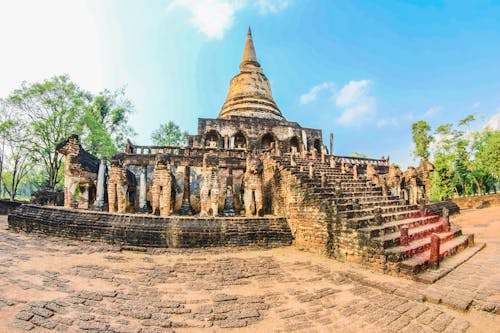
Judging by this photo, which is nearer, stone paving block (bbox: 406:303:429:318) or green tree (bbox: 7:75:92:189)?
stone paving block (bbox: 406:303:429:318)

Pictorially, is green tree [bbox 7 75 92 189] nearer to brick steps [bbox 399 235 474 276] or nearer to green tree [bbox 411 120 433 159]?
brick steps [bbox 399 235 474 276]

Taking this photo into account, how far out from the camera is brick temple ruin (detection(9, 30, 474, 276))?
7.15 meters

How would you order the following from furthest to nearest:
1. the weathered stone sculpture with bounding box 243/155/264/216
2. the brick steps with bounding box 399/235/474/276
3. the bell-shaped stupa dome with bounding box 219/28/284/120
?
the bell-shaped stupa dome with bounding box 219/28/284/120 < the weathered stone sculpture with bounding box 243/155/264/216 < the brick steps with bounding box 399/235/474/276

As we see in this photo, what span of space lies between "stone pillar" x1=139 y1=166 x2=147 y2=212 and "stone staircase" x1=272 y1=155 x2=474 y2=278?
22.2 ft

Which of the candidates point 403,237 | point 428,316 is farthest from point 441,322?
point 403,237

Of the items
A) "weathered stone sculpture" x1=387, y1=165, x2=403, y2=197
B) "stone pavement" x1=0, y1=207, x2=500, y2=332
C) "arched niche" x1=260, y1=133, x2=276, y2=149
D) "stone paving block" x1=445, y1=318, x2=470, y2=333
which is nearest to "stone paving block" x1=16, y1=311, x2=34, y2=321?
"stone pavement" x1=0, y1=207, x2=500, y2=332

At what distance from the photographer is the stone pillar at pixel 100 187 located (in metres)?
11.0

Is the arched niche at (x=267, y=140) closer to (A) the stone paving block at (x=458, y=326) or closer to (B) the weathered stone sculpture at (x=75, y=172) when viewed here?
(B) the weathered stone sculpture at (x=75, y=172)

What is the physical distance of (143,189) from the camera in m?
12.1

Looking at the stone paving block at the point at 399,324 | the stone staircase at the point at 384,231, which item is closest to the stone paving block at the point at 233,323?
the stone paving block at the point at 399,324

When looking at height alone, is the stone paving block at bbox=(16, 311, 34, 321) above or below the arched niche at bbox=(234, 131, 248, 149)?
below

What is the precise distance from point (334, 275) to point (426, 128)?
32207 mm

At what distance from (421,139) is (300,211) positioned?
29229 millimetres

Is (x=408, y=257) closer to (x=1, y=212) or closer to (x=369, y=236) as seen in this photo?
(x=369, y=236)
